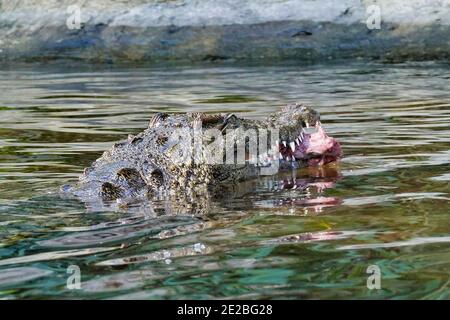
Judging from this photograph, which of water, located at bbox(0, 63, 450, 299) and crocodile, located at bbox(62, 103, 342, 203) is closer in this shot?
water, located at bbox(0, 63, 450, 299)

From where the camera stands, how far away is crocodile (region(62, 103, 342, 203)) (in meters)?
6.28

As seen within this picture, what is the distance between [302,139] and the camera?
7.15m

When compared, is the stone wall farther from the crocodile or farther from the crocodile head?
the crocodile

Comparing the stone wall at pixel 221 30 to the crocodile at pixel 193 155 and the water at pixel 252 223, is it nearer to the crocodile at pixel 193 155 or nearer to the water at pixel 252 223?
the water at pixel 252 223

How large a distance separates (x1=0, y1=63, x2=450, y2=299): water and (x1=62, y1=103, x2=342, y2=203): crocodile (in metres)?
0.23

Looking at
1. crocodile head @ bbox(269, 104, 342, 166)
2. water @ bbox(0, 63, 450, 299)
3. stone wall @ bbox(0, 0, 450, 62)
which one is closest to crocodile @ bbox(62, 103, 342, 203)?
crocodile head @ bbox(269, 104, 342, 166)

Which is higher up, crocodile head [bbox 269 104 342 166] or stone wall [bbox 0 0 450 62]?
stone wall [bbox 0 0 450 62]

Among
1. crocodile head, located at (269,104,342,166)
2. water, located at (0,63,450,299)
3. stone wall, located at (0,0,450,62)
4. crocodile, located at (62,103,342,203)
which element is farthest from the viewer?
stone wall, located at (0,0,450,62)

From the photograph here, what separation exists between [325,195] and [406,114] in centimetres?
404

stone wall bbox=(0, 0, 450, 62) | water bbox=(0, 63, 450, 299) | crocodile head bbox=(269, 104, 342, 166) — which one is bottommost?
water bbox=(0, 63, 450, 299)

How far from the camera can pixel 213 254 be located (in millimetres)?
4320

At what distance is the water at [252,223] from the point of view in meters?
3.84

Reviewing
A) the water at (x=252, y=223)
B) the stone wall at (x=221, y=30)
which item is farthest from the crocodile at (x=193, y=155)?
the stone wall at (x=221, y=30)

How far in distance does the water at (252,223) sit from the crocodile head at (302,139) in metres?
0.18
